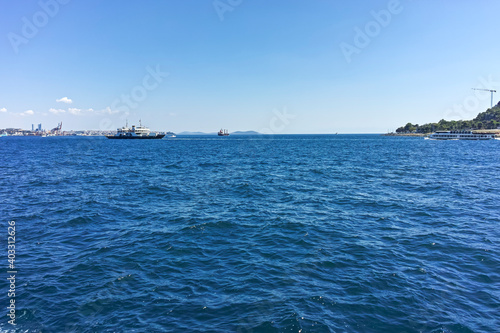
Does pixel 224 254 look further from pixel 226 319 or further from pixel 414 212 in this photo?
pixel 414 212

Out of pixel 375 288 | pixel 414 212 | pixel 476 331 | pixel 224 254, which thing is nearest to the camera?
pixel 476 331

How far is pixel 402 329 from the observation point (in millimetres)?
9203

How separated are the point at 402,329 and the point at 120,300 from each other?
10647 mm

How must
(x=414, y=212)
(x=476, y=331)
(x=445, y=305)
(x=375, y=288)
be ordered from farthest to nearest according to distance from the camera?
(x=414, y=212) → (x=375, y=288) → (x=445, y=305) → (x=476, y=331)

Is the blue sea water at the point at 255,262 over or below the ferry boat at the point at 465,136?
below

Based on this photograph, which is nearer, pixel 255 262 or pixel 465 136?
pixel 255 262

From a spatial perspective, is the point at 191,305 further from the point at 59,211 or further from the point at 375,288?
the point at 59,211

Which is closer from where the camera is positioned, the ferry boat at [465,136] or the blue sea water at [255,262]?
the blue sea water at [255,262]

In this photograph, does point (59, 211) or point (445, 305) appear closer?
point (445, 305)

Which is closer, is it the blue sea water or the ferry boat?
the blue sea water

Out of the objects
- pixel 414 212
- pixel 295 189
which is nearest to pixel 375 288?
pixel 414 212

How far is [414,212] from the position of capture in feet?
75.0

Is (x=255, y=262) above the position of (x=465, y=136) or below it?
below

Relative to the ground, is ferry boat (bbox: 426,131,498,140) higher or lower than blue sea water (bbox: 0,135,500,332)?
higher
